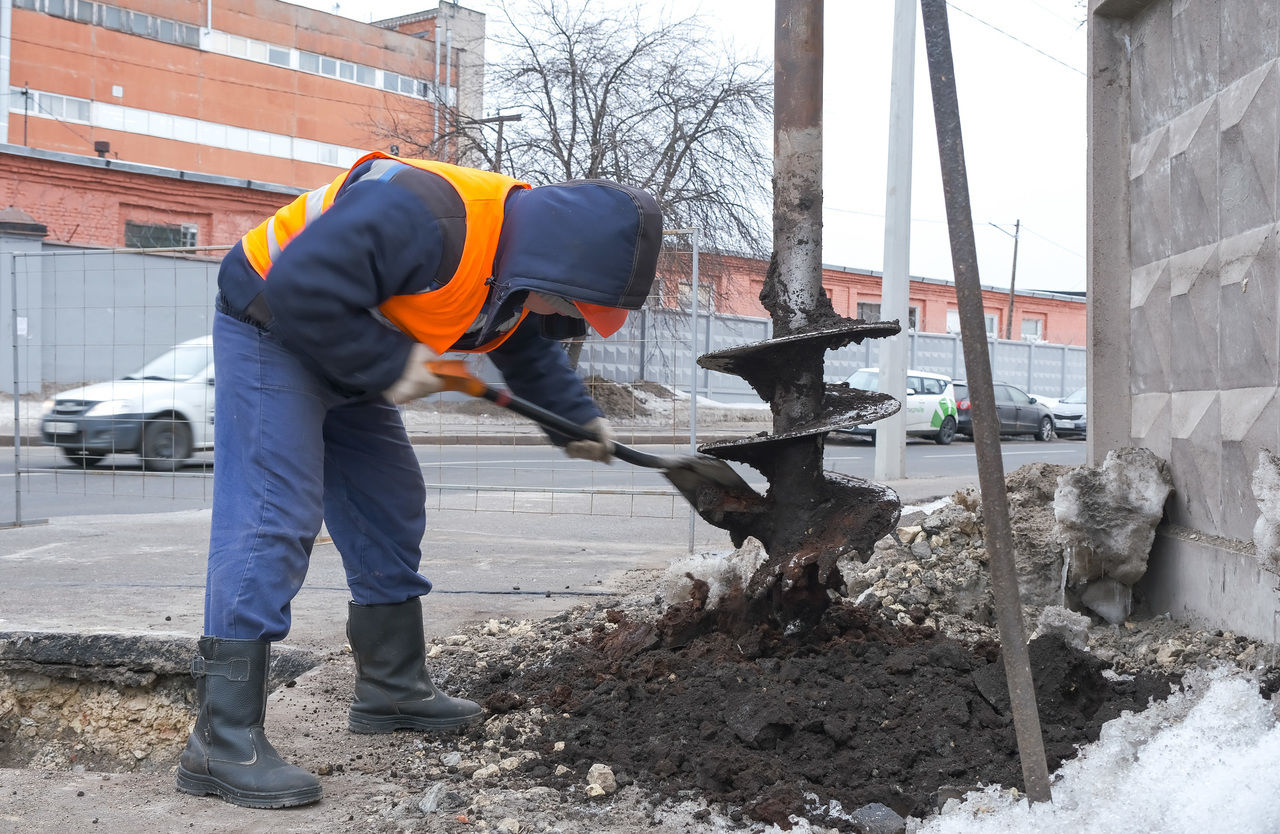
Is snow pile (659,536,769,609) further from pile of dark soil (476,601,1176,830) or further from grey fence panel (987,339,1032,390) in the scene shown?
grey fence panel (987,339,1032,390)

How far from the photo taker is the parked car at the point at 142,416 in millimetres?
8352

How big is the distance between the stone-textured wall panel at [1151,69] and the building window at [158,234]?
85.7ft

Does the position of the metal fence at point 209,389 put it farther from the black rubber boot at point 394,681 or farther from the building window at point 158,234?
the building window at point 158,234

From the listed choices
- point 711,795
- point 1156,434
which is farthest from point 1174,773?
point 1156,434

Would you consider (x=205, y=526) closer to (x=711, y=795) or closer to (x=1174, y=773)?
(x=711, y=795)

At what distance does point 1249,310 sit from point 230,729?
3.13m

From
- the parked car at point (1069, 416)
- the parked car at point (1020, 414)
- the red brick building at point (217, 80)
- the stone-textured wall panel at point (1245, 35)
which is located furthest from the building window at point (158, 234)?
the stone-textured wall panel at point (1245, 35)

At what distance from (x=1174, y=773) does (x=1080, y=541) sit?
163 centimetres

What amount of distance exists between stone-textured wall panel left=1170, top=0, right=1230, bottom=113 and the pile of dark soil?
2.01 m

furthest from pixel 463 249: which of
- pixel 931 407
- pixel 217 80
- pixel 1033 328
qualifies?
pixel 1033 328

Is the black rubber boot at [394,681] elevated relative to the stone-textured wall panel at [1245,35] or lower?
lower

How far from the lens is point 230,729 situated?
271 centimetres

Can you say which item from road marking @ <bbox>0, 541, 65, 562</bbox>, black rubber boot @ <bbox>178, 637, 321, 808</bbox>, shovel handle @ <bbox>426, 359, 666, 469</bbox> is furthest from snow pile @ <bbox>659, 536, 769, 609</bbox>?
road marking @ <bbox>0, 541, 65, 562</bbox>

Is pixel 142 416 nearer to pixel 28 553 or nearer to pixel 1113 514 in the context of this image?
pixel 28 553
